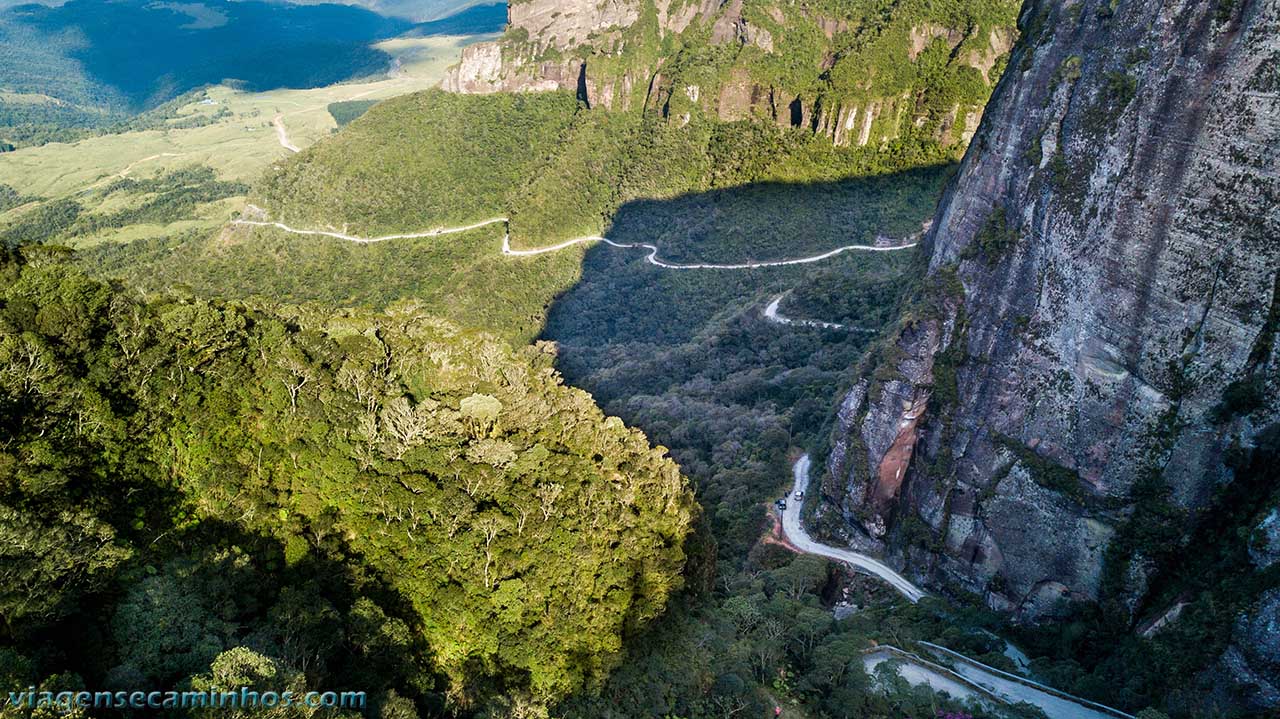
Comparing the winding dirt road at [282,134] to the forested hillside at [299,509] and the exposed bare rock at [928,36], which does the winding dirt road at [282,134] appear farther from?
the forested hillside at [299,509]

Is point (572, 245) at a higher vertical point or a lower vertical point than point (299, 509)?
lower

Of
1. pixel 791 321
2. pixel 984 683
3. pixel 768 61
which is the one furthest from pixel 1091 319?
pixel 768 61

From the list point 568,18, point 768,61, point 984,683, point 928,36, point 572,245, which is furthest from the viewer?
point 568,18

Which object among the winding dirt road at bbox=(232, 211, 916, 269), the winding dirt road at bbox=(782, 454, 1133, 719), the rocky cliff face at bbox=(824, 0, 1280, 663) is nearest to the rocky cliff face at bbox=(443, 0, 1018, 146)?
the winding dirt road at bbox=(232, 211, 916, 269)

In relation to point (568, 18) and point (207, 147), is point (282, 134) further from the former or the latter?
point (568, 18)

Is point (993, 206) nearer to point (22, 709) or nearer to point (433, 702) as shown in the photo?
point (433, 702)

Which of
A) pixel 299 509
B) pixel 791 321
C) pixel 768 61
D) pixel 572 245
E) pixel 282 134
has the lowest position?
pixel 572 245

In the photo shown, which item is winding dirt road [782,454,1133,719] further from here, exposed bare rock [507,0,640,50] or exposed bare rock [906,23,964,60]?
exposed bare rock [507,0,640,50]
